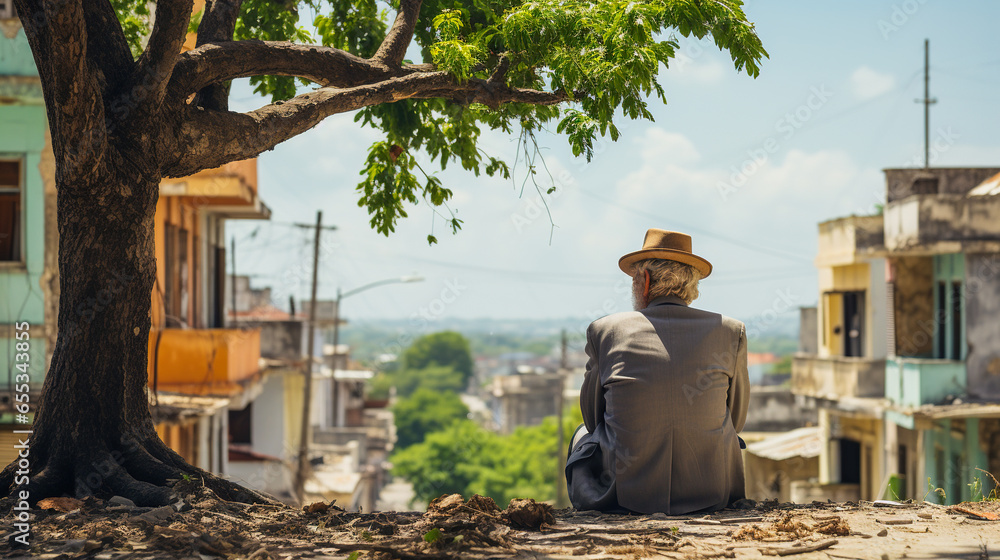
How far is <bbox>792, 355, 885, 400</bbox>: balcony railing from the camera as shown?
68.1ft

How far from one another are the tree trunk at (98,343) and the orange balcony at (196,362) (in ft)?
28.8

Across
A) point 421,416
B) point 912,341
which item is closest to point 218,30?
point 912,341

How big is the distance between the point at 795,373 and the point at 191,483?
2088 centimetres

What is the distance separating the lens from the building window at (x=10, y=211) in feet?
37.6

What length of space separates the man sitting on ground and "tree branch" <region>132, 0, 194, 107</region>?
2778 mm

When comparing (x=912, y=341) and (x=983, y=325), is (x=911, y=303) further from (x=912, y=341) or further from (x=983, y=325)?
(x=983, y=325)

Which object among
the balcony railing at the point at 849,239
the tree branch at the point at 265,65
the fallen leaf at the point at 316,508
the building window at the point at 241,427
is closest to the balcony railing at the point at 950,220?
the balcony railing at the point at 849,239

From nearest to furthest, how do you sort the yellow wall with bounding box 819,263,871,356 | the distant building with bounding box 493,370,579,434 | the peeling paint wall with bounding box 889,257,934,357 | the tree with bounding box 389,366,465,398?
the peeling paint wall with bounding box 889,257,934,357 < the yellow wall with bounding box 819,263,871,356 < the distant building with bounding box 493,370,579,434 < the tree with bounding box 389,366,465,398

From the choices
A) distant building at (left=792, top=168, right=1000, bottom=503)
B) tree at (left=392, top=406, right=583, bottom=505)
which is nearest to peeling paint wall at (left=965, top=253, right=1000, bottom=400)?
distant building at (left=792, top=168, right=1000, bottom=503)

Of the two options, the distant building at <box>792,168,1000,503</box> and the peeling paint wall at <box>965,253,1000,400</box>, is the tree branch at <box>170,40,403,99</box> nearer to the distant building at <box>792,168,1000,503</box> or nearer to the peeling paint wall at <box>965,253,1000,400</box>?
the distant building at <box>792,168,1000,503</box>

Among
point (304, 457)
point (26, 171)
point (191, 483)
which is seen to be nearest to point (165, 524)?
point (191, 483)

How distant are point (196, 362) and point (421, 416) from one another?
6793 cm

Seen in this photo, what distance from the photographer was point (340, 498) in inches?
1006

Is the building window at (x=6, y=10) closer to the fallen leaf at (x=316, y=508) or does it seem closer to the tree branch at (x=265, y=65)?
the tree branch at (x=265, y=65)
